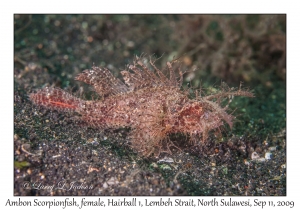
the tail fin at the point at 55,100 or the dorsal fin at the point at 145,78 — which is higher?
the dorsal fin at the point at 145,78

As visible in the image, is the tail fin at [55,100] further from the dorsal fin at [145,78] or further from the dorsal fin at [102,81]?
the dorsal fin at [145,78]

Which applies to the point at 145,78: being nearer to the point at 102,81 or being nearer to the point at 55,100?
the point at 102,81

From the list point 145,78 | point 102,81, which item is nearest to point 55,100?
point 102,81

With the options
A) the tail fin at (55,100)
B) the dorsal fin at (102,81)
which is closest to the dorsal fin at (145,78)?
the dorsal fin at (102,81)
